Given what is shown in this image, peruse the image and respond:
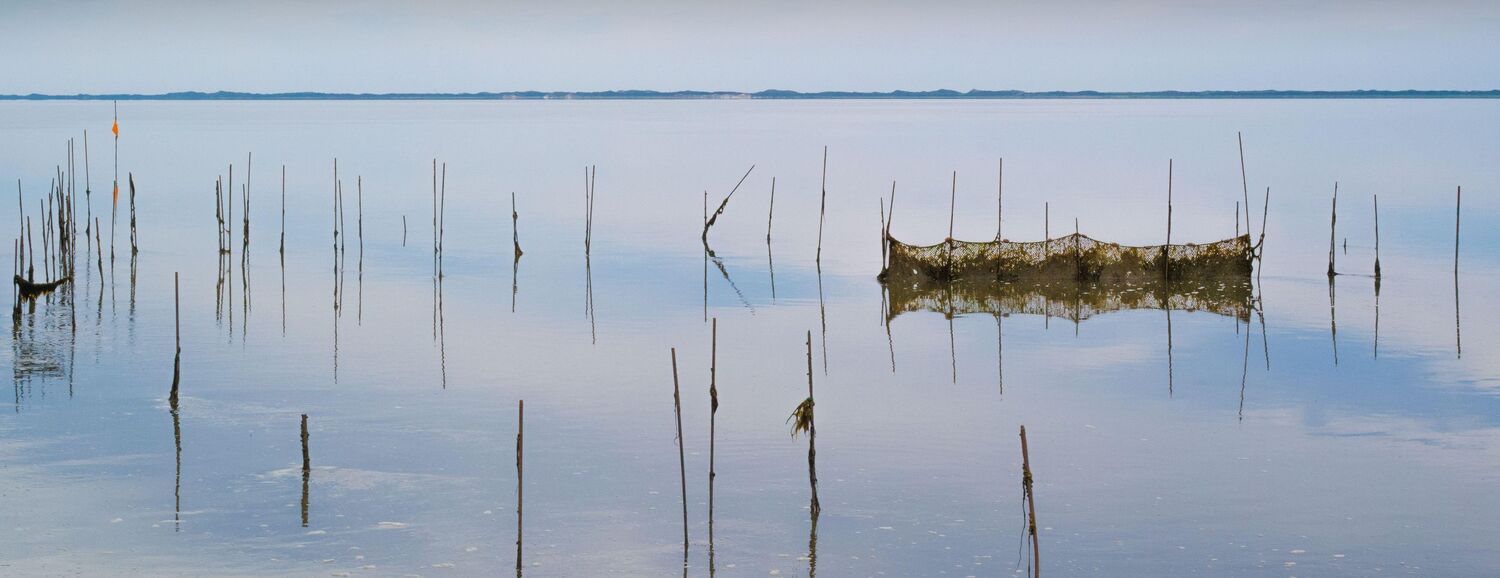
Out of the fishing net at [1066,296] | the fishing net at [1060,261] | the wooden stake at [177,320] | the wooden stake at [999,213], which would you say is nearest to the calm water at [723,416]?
the wooden stake at [177,320]

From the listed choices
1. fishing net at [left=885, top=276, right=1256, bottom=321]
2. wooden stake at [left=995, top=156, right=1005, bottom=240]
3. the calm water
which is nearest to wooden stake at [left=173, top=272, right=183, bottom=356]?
the calm water

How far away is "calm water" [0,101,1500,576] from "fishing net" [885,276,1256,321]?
0.35 metres

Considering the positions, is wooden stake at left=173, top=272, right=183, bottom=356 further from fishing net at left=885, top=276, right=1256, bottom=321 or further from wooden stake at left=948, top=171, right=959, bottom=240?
wooden stake at left=948, top=171, right=959, bottom=240

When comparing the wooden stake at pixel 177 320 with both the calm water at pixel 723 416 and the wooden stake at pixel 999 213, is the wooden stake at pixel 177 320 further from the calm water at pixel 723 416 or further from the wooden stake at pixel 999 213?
the wooden stake at pixel 999 213

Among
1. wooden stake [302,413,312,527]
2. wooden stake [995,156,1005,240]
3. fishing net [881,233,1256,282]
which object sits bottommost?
wooden stake [302,413,312,527]

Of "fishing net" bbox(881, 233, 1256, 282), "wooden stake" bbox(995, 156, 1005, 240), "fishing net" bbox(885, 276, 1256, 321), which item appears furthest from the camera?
"wooden stake" bbox(995, 156, 1005, 240)

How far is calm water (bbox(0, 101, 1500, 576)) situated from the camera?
8414mm

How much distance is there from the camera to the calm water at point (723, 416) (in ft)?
27.6

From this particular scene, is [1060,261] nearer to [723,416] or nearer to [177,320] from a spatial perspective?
[723,416]

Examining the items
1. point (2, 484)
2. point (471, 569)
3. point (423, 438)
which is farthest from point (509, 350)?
point (471, 569)

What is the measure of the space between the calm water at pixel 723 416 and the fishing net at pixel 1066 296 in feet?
1.13

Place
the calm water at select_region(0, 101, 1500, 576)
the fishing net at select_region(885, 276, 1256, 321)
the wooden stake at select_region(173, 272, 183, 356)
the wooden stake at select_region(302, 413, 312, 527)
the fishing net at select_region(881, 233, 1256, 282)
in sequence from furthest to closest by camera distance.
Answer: the fishing net at select_region(881, 233, 1256, 282) → the fishing net at select_region(885, 276, 1256, 321) → the wooden stake at select_region(173, 272, 183, 356) → the wooden stake at select_region(302, 413, 312, 527) → the calm water at select_region(0, 101, 1500, 576)

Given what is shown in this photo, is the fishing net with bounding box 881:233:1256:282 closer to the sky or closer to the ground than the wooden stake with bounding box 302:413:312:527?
closer to the sky

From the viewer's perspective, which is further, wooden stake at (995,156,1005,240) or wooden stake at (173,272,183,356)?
wooden stake at (995,156,1005,240)
